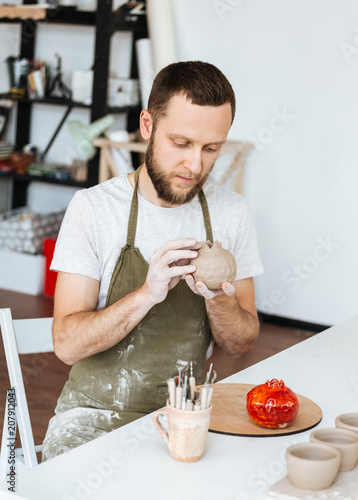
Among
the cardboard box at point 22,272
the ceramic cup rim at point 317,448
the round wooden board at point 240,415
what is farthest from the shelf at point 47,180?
the ceramic cup rim at point 317,448

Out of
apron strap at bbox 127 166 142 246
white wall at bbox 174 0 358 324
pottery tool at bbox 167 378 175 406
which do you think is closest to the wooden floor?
white wall at bbox 174 0 358 324

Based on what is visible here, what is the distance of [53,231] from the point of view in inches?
193

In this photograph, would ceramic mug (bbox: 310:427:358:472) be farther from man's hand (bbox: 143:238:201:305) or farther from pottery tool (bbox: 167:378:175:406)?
man's hand (bbox: 143:238:201:305)

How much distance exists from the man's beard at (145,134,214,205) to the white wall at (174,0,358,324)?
8.36 ft

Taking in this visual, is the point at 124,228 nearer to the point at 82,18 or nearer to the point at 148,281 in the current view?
the point at 148,281

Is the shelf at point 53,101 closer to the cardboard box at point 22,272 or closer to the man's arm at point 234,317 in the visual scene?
the cardboard box at point 22,272

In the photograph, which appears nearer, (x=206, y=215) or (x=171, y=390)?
(x=171, y=390)

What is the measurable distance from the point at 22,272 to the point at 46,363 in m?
1.26

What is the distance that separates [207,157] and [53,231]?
3373 millimetres

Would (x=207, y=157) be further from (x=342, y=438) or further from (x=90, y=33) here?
(x=90, y=33)

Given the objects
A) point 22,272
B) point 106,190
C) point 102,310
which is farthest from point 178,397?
point 22,272

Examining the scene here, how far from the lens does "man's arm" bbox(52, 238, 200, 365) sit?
58.1 inches

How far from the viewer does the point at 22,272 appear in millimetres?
4738

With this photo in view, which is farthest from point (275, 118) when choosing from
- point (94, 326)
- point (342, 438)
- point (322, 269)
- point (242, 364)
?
point (342, 438)
